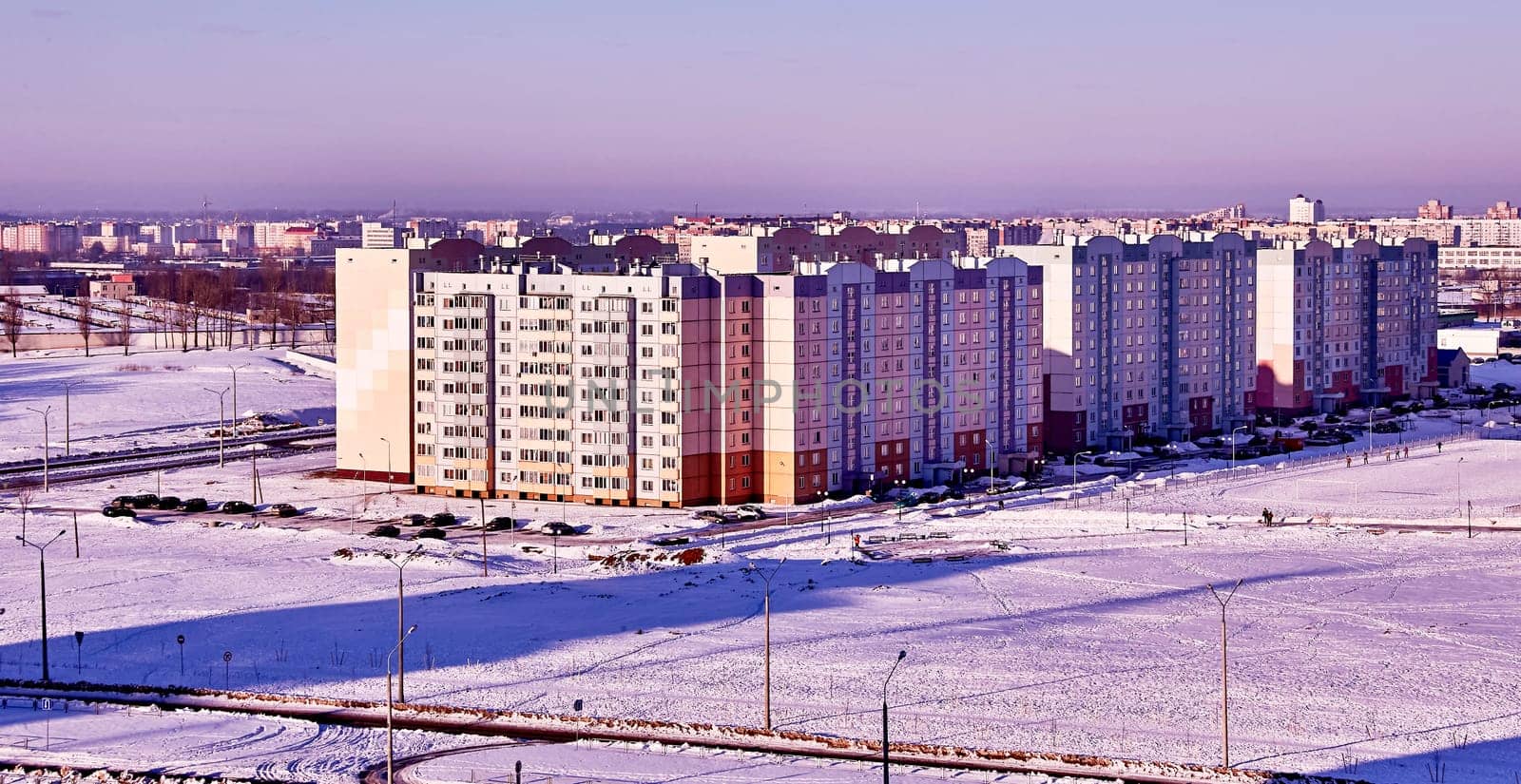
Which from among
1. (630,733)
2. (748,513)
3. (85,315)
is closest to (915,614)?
(630,733)

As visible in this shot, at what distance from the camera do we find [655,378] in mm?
65312

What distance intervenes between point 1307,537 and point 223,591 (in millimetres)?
30563

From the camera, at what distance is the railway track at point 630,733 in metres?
33.2

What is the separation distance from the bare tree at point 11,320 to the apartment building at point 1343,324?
7186 cm

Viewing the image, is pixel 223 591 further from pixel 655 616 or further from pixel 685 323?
pixel 685 323

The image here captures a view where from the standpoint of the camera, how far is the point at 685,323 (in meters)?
65.0

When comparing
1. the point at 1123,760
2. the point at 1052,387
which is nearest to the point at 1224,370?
the point at 1052,387

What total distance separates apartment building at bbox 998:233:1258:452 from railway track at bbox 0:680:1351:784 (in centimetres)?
4633

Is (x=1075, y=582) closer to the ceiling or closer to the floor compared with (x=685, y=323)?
closer to the floor

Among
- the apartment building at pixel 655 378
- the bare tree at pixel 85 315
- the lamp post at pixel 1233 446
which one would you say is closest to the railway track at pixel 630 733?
the apartment building at pixel 655 378

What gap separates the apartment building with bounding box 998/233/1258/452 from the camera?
3189 inches

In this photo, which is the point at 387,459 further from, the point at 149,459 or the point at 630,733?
the point at 630,733

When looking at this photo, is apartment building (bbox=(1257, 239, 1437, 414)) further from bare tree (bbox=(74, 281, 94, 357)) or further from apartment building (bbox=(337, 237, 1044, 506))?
bare tree (bbox=(74, 281, 94, 357))

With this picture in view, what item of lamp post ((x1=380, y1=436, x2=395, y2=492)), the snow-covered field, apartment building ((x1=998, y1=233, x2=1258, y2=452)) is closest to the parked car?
the snow-covered field
